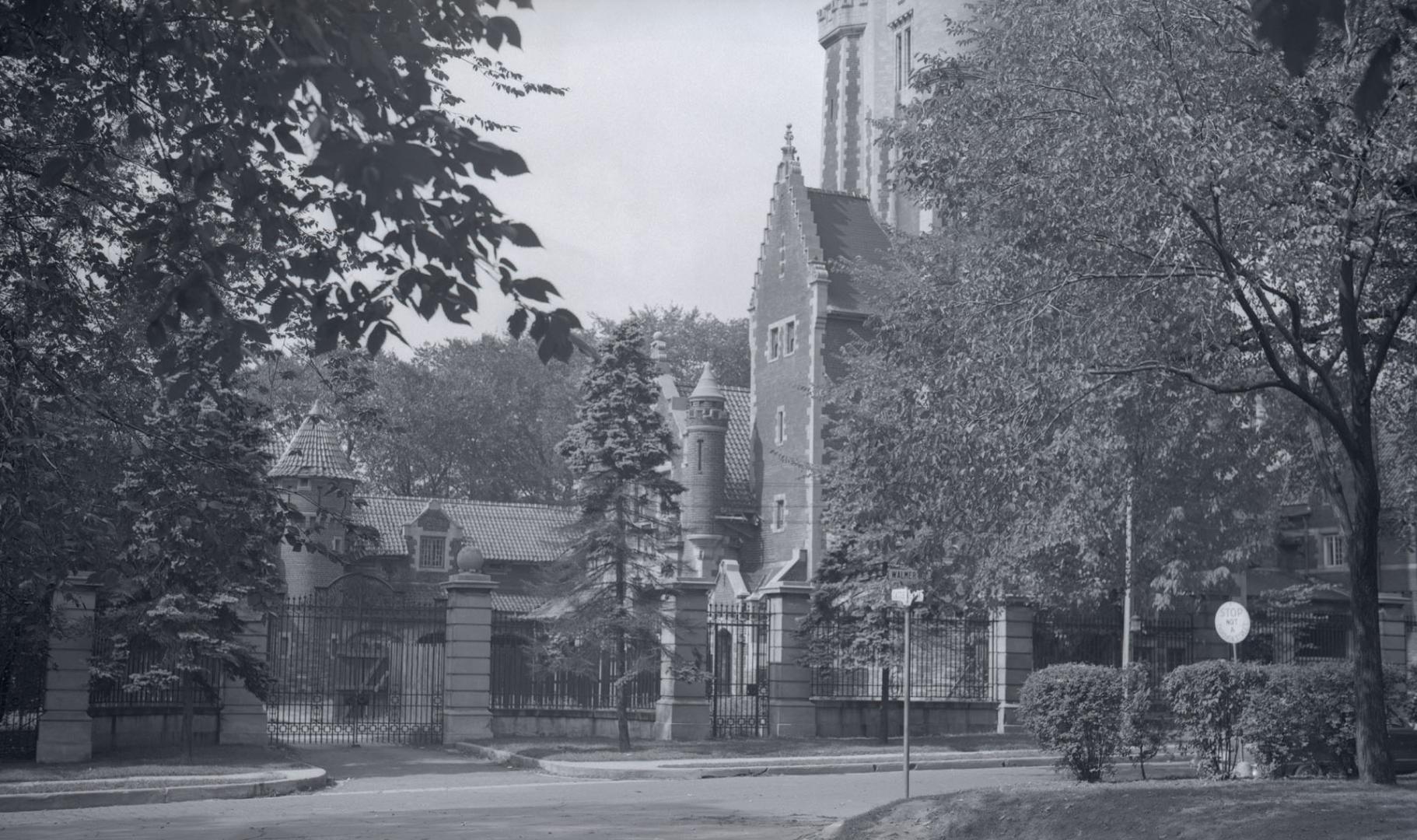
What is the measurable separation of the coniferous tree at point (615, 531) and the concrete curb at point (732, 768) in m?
2.71

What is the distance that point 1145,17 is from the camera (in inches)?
606

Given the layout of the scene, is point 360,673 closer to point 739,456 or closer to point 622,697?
point 622,697

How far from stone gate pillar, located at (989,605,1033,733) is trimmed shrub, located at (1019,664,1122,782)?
1242 cm

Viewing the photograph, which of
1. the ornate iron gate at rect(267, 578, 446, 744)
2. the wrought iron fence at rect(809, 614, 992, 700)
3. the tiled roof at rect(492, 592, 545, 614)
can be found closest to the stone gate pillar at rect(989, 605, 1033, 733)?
the wrought iron fence at rect(809, 614, 992, 700)

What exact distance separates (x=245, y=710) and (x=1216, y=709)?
16.6m

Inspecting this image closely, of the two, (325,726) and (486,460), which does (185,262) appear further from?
(486,460)

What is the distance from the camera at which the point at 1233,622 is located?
21578mm

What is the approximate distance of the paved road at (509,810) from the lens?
1506 cm

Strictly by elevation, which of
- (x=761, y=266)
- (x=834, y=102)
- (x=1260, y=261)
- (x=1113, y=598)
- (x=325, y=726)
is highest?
(x=834, y=102)

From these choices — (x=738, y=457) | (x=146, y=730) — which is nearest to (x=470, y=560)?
(x=146, y=730)

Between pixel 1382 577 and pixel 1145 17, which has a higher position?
pixel 1145 17

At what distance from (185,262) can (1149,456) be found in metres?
13.0

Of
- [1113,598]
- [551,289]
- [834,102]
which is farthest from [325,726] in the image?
[834,102]

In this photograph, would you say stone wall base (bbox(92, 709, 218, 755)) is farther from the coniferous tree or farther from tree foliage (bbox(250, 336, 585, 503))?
tree foliage (bbox(250, 336, 585, 503))
